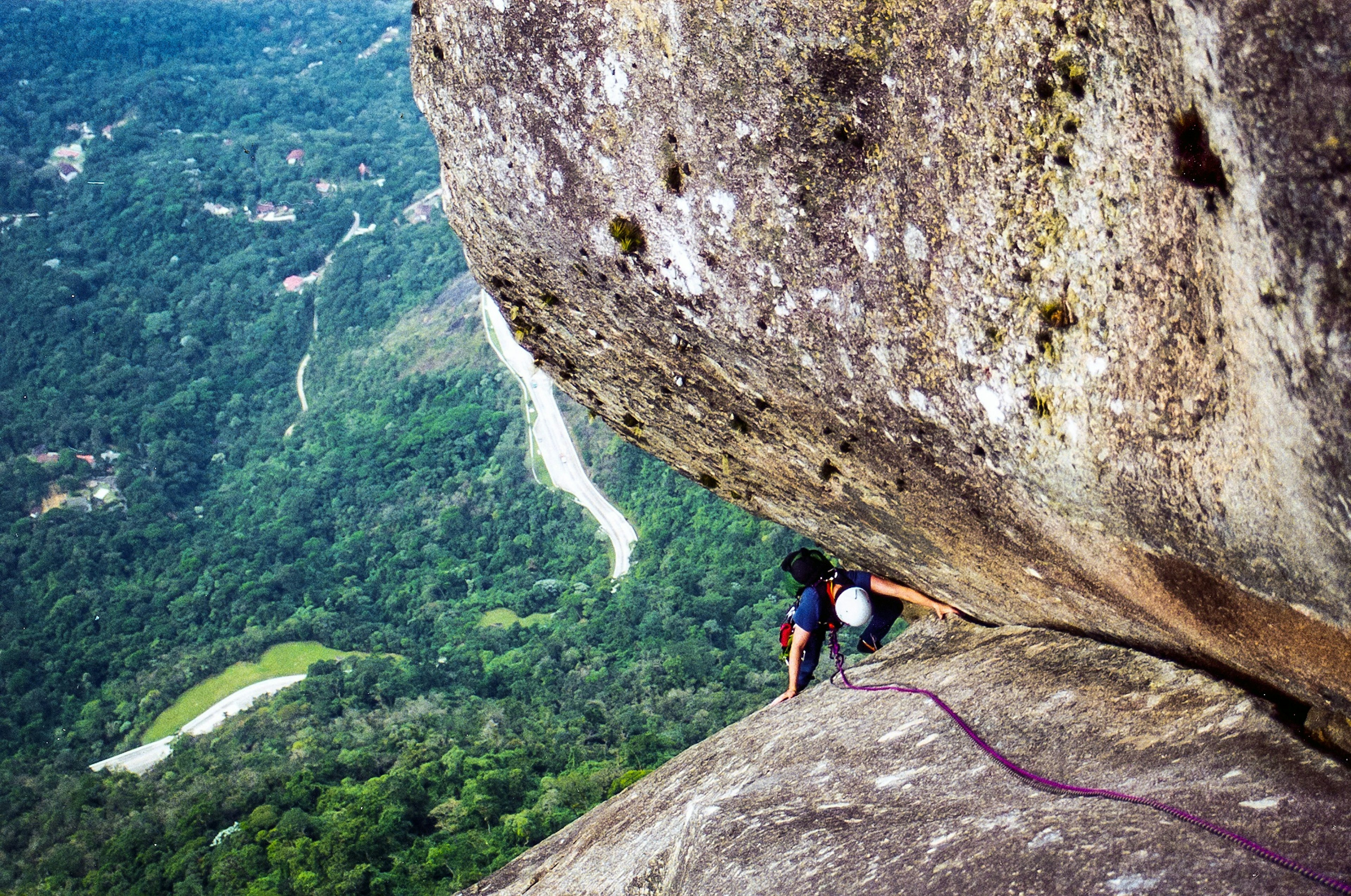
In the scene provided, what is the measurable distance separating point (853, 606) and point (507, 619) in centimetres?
4614

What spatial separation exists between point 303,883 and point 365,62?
413ft

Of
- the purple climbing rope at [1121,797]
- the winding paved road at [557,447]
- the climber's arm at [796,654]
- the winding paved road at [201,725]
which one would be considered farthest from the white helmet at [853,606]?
the winding paved road at [557,447]

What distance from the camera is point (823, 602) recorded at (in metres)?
8.86

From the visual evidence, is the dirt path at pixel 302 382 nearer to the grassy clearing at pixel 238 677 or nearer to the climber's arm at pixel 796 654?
the grassy clearing at pixel 238 677

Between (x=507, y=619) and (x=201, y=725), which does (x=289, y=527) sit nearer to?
(x=201, y=725)

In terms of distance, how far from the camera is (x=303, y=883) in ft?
76.4

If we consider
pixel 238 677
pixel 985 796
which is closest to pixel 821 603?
pixel 985 796

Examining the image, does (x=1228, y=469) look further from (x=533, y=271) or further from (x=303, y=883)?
(x=303, y=883)

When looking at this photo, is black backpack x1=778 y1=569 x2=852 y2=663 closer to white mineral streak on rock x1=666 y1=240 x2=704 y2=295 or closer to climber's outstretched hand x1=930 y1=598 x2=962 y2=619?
climber's outstretched hand x1=930 y1=598 x2=962 y2=619

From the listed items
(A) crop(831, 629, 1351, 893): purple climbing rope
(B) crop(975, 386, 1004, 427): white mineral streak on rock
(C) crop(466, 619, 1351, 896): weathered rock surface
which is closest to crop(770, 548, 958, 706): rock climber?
(C) crop(466, 619, 1351, 896): weathered rock surface

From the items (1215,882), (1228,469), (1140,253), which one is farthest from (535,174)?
(1215,882)

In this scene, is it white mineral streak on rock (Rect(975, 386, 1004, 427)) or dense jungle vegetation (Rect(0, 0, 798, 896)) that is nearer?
white mineral streak on rock (Rect(975, 386, 1004, 427))

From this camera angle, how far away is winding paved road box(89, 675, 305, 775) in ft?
153

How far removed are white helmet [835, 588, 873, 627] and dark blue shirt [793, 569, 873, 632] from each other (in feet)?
0.26
